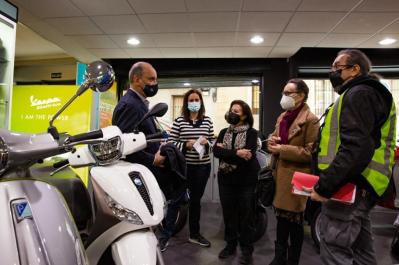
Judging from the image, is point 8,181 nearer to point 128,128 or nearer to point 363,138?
point 128,128

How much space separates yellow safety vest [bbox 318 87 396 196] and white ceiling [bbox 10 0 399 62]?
2.11 meters

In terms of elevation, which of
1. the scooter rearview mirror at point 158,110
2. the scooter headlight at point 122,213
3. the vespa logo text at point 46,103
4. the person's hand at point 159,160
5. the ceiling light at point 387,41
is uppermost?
the ceiling light at point 387,41

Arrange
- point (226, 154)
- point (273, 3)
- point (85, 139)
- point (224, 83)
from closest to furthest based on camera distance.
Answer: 1. point (85, 139)
2. point (226, 154)
3. point (273, 3)
4. point (224, 83)

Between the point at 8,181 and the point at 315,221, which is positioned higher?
the point at 8,181

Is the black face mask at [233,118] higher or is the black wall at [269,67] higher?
the black wall at [269,67]

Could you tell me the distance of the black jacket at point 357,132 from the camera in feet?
3.92

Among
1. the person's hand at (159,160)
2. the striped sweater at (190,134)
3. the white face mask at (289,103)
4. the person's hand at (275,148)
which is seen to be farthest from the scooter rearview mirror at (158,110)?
the striped sweater at (190,134)

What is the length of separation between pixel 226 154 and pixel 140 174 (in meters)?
1.34

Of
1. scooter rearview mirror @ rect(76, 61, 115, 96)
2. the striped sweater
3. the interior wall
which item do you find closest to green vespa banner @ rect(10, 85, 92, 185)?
the interior wall

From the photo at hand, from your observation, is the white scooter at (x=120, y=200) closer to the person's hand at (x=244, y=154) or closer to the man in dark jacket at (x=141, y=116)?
the man in dark jacket at (x=141, y=116)

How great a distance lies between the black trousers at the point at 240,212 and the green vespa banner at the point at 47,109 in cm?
279

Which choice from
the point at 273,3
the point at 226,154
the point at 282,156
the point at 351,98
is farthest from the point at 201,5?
the point at 351,98

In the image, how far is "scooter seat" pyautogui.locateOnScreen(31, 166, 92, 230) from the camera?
139 cm

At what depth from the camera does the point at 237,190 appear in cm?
248
